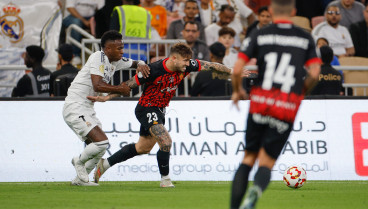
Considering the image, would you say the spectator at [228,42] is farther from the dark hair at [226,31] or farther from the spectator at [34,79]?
the spectator at [34,79]

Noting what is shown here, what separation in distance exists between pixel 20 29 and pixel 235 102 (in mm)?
10953

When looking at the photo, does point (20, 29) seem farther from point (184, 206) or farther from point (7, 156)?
point (184, 206)

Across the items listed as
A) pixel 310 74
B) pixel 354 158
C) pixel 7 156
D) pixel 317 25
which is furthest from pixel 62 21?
pixel 310 74

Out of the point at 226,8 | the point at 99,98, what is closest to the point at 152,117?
the point at 99,98

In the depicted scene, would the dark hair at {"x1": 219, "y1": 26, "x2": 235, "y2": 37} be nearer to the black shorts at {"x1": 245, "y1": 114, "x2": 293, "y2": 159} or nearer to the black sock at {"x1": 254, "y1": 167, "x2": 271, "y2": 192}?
the black shorts at {"x1": 245, "y1": 114, "x2": 293, "y2": 159}

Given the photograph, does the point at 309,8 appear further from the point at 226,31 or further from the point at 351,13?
the point at 226,31

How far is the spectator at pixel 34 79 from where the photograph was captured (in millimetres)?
15766

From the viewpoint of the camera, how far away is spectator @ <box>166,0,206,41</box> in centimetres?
1794

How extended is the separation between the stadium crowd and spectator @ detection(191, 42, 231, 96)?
0.50 m

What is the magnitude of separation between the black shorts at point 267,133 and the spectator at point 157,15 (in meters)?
10.7

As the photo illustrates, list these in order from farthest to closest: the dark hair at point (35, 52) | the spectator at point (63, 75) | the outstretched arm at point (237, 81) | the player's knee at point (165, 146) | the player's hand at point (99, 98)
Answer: the dark hair at point (35, 52)
the spectator at point (63, 75)
the player's knee at point (165, 146)
the player's hand at point (99, 98)
the outstretched arm at point (237, 81)

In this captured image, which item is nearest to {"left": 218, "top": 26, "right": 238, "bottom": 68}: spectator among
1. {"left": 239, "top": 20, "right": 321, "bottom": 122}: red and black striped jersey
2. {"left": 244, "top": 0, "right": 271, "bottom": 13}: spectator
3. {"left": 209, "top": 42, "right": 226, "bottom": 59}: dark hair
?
{"left": 209, "top": 42, "right": 226, "bottom": 59}: dark hair

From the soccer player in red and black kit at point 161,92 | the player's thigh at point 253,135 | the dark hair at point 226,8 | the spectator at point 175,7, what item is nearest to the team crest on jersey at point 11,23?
the spectator at point 175,7

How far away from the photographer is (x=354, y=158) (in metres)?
14.8
